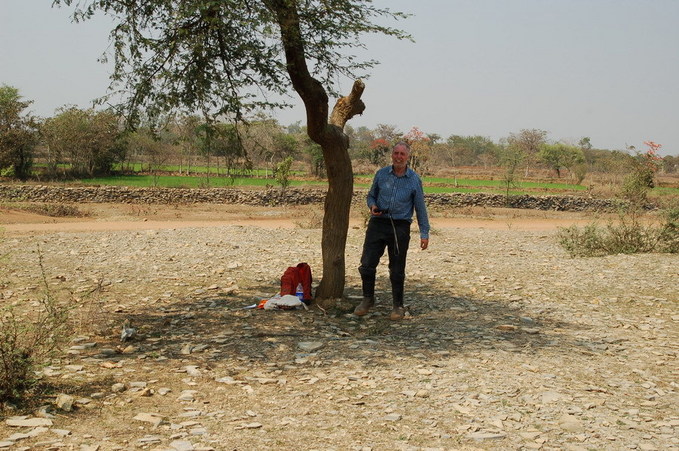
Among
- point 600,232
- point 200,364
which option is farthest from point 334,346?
point 600,232

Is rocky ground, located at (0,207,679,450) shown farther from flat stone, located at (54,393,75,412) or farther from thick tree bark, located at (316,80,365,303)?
thick tree bark, located at (316,80,365,303)

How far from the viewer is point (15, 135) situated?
3775cm

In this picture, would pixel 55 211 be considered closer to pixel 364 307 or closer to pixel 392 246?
pixel 364 307

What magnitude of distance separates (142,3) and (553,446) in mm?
5997

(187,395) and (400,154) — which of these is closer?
(187,395)

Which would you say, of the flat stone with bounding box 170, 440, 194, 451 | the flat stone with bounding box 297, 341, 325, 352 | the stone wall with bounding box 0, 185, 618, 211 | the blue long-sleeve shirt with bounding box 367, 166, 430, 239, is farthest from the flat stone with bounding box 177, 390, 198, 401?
the stone wall with bounding box 0, 185, 618, 211

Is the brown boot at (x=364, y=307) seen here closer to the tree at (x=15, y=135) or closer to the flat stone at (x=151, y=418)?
the flat stone at (x=151, y=418)

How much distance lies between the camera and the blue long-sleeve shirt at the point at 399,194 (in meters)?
7.49

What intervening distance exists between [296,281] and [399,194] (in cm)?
183

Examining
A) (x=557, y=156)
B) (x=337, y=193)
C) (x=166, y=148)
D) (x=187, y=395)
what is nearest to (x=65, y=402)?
(x=187, y=395)

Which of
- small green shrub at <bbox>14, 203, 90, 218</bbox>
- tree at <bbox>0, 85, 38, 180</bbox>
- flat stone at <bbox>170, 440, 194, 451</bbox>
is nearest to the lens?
flat stone at <bbox>170, 440, 194, 451</bbox>

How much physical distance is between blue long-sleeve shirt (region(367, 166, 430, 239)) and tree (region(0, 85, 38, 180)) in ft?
115

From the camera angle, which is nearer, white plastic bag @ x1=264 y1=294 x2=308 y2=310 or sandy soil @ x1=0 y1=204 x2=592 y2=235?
white plastic bag @ x1=264 y1=294 x2=308 y2=310

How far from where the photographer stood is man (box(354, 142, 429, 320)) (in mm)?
7484
